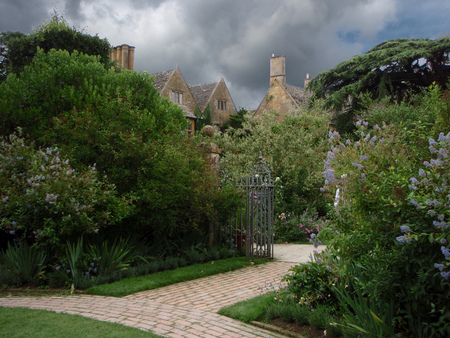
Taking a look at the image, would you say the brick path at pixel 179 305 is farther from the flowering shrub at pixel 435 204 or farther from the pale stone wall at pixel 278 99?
the pale stone wall at pixel 278 99

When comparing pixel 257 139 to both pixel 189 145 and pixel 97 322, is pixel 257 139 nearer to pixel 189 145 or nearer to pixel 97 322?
pixel 189 145

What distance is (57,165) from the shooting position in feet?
25.3

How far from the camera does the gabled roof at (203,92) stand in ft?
125

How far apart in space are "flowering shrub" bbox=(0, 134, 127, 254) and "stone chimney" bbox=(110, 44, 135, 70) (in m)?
25.2

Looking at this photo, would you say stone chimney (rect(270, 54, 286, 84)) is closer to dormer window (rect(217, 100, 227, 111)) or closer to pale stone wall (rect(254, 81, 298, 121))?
pale stone wall (rect(254, 81, 298, 121))

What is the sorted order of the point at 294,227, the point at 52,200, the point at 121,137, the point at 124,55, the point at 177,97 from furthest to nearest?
1. the point at 177,97
2. the point at 124,55
3. the point at 294,227
4. the point at 121,137
5. the point at 52,200

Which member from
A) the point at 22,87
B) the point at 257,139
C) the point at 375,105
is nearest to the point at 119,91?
the point at 22,87

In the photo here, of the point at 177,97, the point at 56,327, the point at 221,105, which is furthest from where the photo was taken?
the point at 221,105

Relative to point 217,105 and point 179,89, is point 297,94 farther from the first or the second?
point 179,89

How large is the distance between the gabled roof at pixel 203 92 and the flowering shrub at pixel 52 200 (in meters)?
30.2

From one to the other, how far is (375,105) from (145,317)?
16905 mm

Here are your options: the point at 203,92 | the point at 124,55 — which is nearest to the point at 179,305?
the point at 124,55

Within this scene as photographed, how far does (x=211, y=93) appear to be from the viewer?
38.7m

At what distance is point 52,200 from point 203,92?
110 ft
